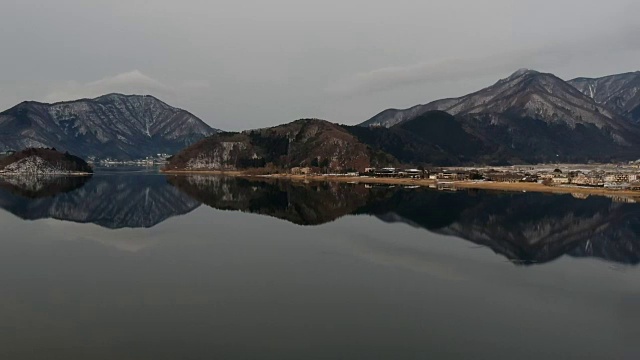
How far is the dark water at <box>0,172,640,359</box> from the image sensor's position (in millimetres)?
21812

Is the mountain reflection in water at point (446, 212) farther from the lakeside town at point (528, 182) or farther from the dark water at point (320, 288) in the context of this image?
the lakeside town at point (528, 182)

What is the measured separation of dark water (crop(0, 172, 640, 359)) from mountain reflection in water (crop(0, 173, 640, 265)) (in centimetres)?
57

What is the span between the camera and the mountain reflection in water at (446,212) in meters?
51.3

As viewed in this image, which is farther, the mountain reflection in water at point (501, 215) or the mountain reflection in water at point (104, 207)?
the mountain reflection in water at point (104, 207)

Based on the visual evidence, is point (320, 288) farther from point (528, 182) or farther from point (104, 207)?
point (528, 182)

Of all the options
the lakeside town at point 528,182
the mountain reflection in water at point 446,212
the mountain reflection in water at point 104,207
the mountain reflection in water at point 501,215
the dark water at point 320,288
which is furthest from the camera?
the lakeside town at point 528,182

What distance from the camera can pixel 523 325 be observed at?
24.9 m

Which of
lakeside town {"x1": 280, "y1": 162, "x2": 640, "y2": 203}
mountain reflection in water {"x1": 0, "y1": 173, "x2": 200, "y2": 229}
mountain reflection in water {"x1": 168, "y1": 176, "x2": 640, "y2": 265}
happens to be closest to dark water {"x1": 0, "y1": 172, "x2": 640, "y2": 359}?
mountain reflection in water {"x1": 168, "y1": 176, "x2": 640, "y2": 265}

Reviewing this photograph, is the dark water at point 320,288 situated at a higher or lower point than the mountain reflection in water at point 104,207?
lower

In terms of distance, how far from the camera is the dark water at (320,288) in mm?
21812

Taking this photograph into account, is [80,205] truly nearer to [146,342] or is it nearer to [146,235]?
[146,235]

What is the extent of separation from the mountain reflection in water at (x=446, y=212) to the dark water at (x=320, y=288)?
0.57 m

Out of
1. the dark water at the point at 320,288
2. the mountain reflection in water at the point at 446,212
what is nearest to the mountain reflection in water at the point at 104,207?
the mountain reflection in water at the point at 446,212

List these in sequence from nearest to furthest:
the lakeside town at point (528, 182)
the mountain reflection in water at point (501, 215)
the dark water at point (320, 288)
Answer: the dark water at point (320, 288)
the mountain reflection in water at point (501, 215)
the lakeside town at point (528, 182)
